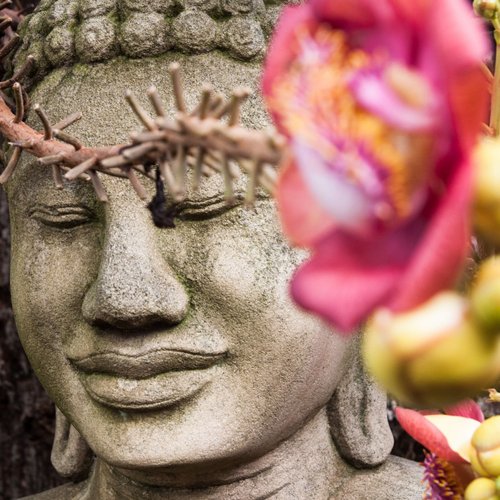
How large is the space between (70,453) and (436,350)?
126cm

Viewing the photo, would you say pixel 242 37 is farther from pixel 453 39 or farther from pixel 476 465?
pixel 453 39

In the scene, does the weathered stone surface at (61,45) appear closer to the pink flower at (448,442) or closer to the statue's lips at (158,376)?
the statue's lips at (158,376)

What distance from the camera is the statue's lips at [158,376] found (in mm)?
1053

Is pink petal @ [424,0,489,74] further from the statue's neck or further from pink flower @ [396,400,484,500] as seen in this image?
the statue's neck

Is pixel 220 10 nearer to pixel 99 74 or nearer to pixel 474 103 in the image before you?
pixel 99 74

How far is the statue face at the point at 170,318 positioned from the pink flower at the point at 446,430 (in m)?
0.53

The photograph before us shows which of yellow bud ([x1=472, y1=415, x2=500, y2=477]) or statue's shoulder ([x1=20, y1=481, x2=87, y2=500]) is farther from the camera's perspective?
statue's shoulder ([x1=20, y1=481, x2=87, y2=500])

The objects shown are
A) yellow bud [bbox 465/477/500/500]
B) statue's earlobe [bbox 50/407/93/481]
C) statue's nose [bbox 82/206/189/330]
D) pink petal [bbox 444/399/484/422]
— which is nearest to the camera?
yellow bud [bbox 465/477/500/500]

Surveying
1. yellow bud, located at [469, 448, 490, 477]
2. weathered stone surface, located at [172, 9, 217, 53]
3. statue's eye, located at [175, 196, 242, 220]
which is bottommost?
statue's eye, located at [175, 196, 242, 220]

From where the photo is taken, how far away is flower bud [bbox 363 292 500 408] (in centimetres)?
25

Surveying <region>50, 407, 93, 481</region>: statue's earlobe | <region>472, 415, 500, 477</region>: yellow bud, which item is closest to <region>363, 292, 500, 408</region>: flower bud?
<region>472, 415, 500, 477</region>: yellow bud

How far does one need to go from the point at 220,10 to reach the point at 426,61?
85 centimetres

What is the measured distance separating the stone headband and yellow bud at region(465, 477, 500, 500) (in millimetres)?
746

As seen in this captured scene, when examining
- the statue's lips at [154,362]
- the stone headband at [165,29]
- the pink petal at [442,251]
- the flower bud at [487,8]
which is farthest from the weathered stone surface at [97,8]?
the pink petal at [442,251]
